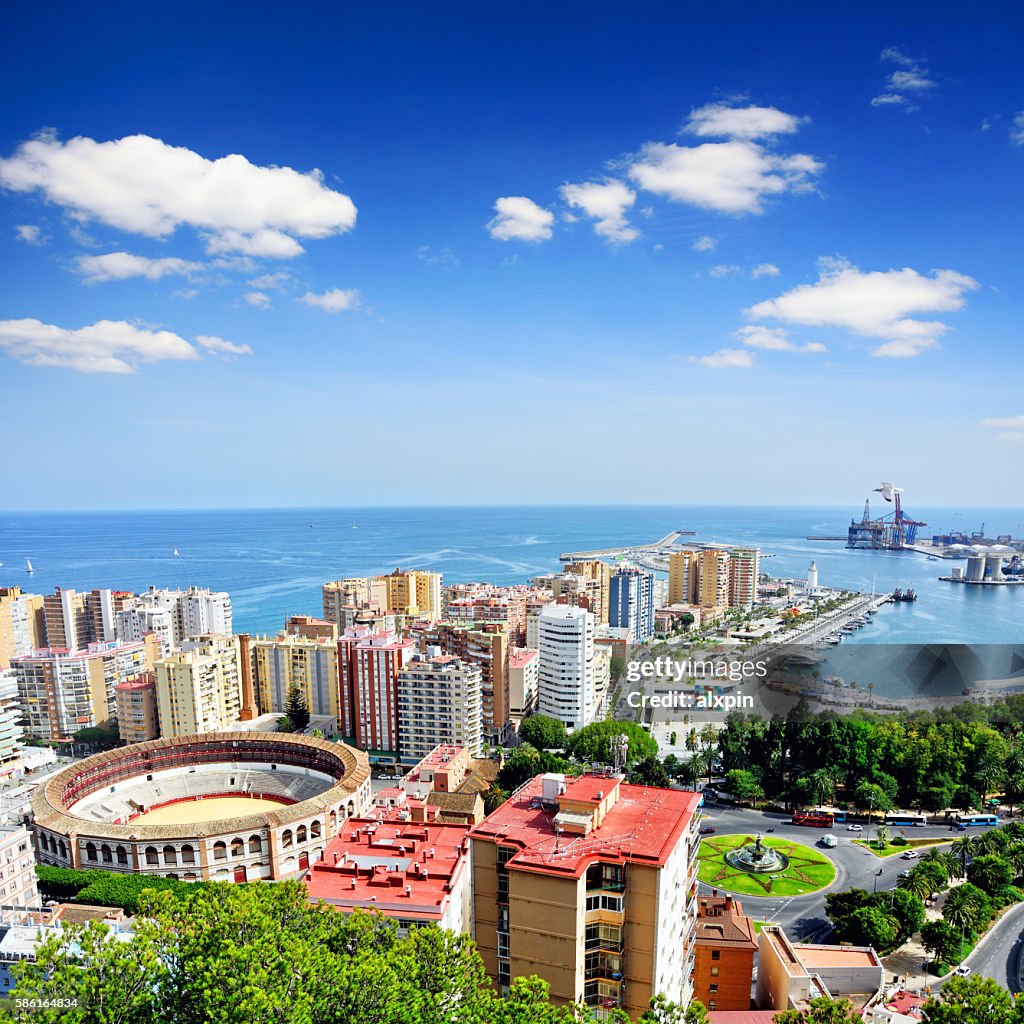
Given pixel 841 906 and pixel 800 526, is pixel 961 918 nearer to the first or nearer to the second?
pixel 841 906

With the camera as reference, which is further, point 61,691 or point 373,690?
point 61,691

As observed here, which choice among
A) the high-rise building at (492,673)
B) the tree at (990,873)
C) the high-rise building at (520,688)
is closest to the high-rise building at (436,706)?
the high-rise building at (492,673)

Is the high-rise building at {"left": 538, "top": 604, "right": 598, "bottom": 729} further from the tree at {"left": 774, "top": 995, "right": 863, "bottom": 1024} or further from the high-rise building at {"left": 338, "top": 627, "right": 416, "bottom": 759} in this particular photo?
the tree at {"left": 774, "top": 995, "right": 863, "bottom": 1024}

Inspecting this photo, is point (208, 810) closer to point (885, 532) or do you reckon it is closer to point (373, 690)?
point (373, 690)

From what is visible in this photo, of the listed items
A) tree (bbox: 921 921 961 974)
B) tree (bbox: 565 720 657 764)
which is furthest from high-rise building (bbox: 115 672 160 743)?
tree (bbox: 921 921 961 974)

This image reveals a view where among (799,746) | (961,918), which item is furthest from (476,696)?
(961,918)

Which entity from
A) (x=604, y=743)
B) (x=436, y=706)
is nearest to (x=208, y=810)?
(x=436, y=706)

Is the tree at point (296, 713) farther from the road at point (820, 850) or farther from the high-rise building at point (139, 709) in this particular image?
the road at point (820, 850)
